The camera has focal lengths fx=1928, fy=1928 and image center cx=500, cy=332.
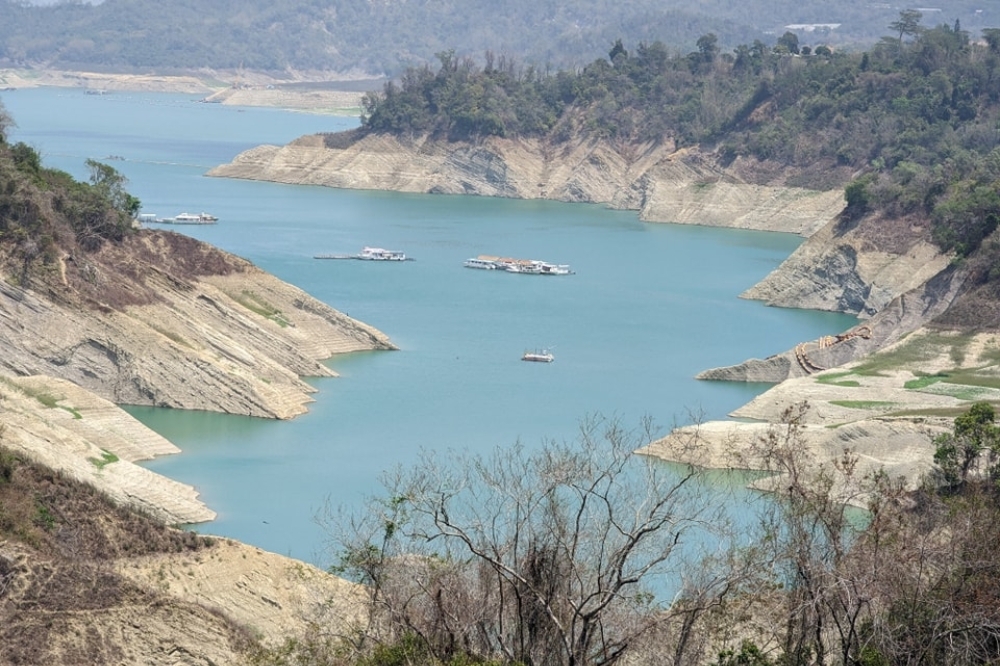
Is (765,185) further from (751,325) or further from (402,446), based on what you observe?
(402,446)

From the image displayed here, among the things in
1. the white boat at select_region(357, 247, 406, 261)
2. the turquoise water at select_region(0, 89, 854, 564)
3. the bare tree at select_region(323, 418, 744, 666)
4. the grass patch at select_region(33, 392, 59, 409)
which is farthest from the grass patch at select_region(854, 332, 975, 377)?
the white boat at select_region(357, 247, 406, 261)

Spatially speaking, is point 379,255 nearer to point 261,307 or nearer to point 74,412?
point 261,307

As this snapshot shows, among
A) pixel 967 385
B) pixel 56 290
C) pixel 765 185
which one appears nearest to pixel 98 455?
pixel 56 290

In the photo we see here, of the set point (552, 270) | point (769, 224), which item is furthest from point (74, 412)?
point (769, 224)

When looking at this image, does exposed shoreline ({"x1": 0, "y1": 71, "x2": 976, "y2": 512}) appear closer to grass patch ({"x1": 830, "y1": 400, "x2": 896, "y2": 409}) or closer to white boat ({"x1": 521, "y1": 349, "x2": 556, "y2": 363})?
grass patch ({"x1": 830, "y1": 400, "x2": 896, "y2": 409})

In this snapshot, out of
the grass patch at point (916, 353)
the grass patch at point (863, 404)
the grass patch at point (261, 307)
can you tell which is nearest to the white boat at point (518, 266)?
the grass patch at point (261, 307)

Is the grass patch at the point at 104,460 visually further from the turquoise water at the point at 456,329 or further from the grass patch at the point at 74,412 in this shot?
the grass patch at the point at 74,412
